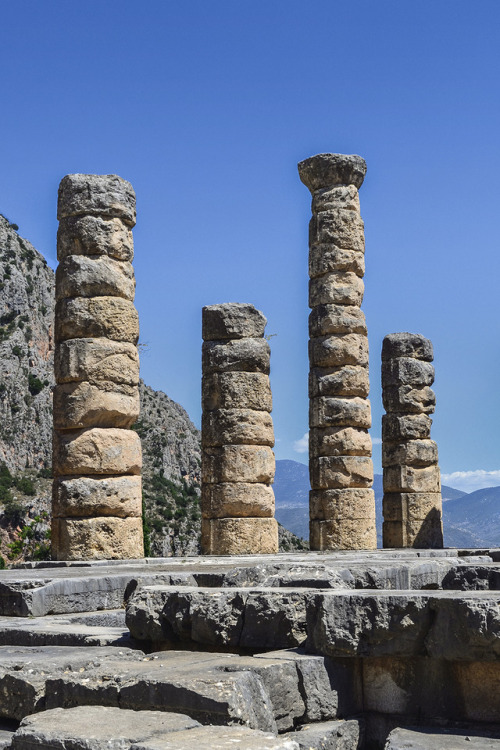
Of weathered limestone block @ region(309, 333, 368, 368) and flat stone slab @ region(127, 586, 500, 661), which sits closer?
flat stone slab @ region(127, 586, 500, 661)

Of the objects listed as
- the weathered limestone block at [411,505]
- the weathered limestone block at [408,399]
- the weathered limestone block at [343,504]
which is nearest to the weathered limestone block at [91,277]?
the weathered limestone block at [343,504]

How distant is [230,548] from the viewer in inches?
615

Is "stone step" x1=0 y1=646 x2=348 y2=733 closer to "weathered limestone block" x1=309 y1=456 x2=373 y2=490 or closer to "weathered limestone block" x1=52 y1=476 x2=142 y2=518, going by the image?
"weathered limestone block" x1=52 y1=476 x2=142 y2=518

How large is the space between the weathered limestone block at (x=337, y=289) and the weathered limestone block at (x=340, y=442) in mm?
2482

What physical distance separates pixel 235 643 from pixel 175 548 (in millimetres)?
44557

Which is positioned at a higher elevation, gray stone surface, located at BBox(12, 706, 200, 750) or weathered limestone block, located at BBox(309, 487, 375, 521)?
weathered limestone block, located at BBox(309, 487, 375, 521)

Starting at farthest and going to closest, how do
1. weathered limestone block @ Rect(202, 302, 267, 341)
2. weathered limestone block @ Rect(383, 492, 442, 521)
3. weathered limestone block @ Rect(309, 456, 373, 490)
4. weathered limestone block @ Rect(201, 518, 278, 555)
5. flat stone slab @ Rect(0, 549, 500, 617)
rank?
1. weathered limestone block @ Rect(383, 492, 442, 521)
2. weathered limestone block @ Rect(309, 456, 373, 490)
3. weathered limestone block @ Rect(202, 302, 267, 341)
4. weathered limestone block @ Rect(201, 518, 278, 555)
5. flat stone slab @ Rect(0, 549, 500, 617)

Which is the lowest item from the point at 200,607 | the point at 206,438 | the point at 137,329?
the point at 200,607

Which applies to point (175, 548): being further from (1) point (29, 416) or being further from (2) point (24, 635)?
(2) point (24, 635)

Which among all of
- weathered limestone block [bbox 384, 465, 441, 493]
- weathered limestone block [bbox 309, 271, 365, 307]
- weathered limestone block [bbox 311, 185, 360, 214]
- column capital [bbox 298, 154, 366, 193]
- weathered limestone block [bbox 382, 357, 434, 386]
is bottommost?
weathered limestone block [bbox 384, 465, 441, 493]

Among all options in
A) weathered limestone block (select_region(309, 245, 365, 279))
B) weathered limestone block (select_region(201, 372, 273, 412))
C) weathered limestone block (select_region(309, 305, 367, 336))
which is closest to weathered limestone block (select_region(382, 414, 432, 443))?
weathered limestone block (select_region(309, 305, 367, 336))

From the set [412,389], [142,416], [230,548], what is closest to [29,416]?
[142,416]

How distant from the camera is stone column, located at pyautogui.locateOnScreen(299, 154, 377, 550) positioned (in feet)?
61.2

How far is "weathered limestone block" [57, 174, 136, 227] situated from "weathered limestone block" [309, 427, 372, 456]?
668 centimetres
